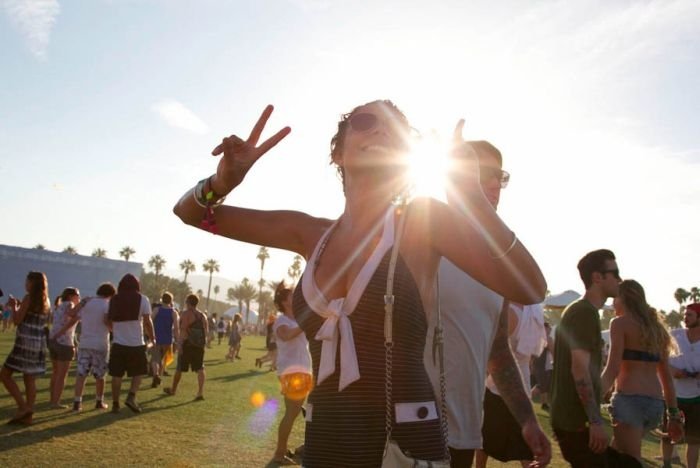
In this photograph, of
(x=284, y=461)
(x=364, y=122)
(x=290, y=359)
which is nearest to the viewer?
(x=364, y=122)

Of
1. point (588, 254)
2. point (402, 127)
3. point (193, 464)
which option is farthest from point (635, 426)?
point (193, 464)

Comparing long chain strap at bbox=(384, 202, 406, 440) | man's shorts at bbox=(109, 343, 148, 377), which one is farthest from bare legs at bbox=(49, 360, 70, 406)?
long chain strap at bbox=(384, 202, 406, 440)

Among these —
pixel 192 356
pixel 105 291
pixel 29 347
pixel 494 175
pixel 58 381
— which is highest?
pixel 494 175

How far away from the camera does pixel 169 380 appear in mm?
16531

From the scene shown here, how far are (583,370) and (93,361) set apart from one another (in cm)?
925

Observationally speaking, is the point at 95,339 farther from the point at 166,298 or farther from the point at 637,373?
the point at 637,373

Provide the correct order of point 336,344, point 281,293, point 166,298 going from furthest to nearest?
point 166,298
point 281,293
point 336,344

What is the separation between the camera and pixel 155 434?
29.3 ft

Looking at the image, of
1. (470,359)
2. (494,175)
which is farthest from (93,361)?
(494,175)

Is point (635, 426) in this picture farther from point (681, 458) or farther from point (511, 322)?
point (681, 458)

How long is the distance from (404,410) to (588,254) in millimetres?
4020

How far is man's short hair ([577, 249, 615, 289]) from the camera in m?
5.18

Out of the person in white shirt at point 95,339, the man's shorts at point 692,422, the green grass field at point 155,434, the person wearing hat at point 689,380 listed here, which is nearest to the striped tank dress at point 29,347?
the green grass field at point 155,434

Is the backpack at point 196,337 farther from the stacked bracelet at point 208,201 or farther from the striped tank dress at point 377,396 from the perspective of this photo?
the striped tank dress at point 377,396
